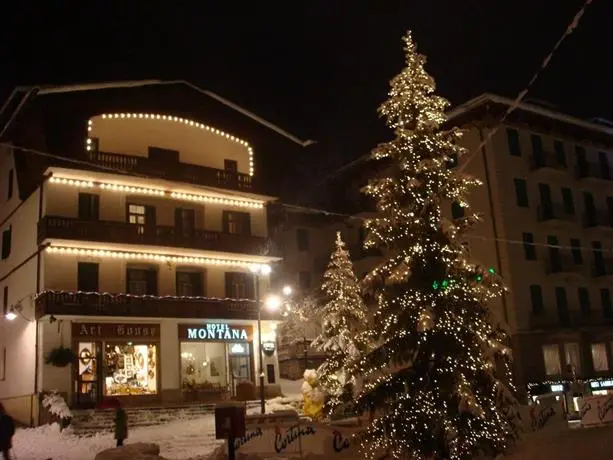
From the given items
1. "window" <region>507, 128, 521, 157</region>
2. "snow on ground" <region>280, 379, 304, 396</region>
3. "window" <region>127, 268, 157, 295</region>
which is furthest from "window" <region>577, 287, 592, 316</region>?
"window" <region>127, 268, 157, 295</region>

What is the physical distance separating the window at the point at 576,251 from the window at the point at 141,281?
1043 inches

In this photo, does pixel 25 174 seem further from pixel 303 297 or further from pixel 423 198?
pixel 423 198

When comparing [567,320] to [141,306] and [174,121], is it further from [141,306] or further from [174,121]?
[174,121]

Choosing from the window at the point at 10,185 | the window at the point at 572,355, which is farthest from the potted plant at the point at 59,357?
the window at the point at 572,355

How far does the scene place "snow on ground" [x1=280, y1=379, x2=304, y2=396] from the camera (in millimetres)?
40153

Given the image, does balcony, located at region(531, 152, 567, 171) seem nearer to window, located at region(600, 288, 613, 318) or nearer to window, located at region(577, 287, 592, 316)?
window, located at region(577, 287, 592, 316)

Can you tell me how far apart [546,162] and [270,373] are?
2195cm

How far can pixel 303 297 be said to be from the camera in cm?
4994

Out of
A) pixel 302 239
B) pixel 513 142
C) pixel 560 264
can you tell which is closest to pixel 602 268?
pixel 560 264

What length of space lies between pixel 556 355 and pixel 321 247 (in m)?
18.1

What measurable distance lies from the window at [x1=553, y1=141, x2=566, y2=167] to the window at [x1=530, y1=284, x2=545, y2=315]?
29.5 ft

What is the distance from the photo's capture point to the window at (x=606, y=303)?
4675cm

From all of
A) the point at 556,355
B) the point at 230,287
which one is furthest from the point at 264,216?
the point at 556,355

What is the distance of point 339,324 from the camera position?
101 feet
